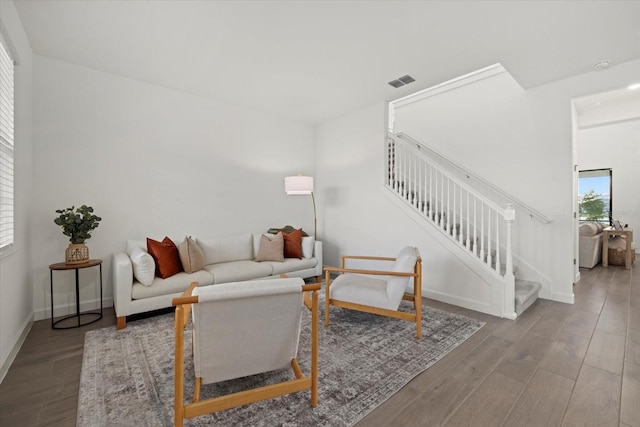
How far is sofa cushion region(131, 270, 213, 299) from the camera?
2.91m

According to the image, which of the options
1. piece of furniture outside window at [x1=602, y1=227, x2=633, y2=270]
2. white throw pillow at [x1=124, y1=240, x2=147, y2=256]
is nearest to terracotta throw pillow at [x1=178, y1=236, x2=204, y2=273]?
white throw pillow at [x1=124, y1=240, x2=147, y2=256]

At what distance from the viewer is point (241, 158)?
15.5 ft

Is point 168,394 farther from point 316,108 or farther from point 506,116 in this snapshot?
point 506,116

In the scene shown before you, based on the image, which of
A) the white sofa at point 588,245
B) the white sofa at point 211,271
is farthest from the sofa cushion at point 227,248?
the white sofa at point 588,245

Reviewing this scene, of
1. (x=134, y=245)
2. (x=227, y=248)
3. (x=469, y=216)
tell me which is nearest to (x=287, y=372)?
(x=227, y=248)

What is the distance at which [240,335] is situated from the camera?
5.25 ft

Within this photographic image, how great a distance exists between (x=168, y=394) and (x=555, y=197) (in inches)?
182

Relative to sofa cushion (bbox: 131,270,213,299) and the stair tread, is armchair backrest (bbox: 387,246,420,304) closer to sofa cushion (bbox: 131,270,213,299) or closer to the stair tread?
the stair tread

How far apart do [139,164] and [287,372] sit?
3.32 meters

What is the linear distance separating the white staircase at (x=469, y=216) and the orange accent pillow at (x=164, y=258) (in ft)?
10.4

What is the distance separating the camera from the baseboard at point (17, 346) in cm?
205

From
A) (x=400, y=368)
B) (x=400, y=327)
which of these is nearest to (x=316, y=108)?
(x=400, y=327)

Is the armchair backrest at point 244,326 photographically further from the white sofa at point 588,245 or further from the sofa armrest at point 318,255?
the white sofa at point 588,245

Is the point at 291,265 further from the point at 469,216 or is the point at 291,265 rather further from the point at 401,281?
the point at 469,216
